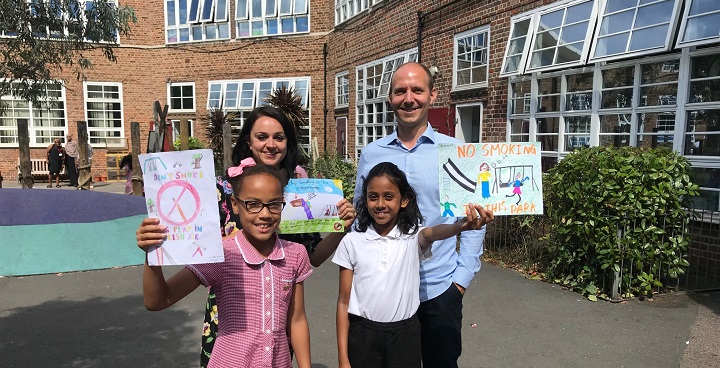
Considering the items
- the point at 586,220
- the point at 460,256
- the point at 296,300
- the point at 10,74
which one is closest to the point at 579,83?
the point at 586,220

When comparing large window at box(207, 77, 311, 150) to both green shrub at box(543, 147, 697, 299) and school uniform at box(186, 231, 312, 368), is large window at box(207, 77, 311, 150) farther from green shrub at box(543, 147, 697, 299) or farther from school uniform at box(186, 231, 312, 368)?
school uniform at box(186, 231, 312, 368)

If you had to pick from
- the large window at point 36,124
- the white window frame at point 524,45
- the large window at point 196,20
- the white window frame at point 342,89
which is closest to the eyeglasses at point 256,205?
the white window frame at point 524,45

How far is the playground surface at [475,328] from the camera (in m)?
3.88

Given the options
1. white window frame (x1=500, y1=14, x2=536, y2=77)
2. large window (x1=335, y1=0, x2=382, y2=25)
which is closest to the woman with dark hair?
white window frame (x1=500, y1=14, x2=536, y2=77)

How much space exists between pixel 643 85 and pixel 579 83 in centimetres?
119

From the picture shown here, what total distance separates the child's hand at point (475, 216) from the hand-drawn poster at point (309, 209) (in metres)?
0.61

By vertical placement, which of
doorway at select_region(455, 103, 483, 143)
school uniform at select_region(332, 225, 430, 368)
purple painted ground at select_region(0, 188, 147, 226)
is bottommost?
purple painted ground at select_region(0, 188, 147, 226)

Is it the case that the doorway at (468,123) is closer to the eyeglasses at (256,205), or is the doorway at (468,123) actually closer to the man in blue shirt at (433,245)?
the man in blue shirt at (433,245)

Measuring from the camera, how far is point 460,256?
7.88ft

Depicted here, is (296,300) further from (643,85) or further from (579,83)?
(579,83)

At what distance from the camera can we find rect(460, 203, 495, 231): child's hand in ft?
6.35

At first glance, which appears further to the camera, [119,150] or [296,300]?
[119,150]

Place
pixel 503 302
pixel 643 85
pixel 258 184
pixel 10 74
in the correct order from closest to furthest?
pixel 258 184, pixel 10 74, pixel 503 302, pixel 643 85

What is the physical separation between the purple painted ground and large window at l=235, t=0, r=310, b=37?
12.1 meters
